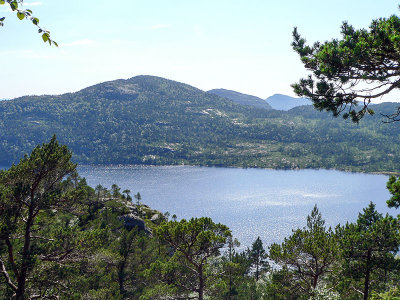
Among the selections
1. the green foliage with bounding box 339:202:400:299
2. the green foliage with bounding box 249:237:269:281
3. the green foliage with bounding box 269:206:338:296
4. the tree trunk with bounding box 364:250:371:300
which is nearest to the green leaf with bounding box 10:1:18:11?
the green foliage with bounding box 339:202:400:299

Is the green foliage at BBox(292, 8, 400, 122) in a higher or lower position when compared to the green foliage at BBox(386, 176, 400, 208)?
higher

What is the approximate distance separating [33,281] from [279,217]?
396ft

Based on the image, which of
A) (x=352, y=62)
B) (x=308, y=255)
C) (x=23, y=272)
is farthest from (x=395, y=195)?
(x=23, y=272)

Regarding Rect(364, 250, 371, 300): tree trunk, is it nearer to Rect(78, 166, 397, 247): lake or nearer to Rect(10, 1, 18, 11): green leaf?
Rect(10, 1, 18, 11): green leaf

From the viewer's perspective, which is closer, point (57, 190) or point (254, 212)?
point (57, 190)

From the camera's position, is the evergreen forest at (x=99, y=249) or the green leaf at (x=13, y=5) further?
the evergreen forest at (x=99, y=249)

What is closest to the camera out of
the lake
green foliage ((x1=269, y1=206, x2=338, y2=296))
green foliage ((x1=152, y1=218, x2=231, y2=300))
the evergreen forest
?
the evergreen forest

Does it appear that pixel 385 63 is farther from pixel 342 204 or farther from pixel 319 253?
pixel 342 204

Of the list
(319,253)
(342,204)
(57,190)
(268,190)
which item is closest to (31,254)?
(57,190)

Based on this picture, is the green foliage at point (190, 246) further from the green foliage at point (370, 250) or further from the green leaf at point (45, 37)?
the green leaf at point (45, 37)

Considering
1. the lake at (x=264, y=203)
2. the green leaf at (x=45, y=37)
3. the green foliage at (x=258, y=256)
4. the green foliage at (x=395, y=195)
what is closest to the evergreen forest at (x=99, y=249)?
the green foliage at (x=395, y=195)

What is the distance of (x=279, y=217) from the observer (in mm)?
126625

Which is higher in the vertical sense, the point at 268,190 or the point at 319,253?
the point at 319,253

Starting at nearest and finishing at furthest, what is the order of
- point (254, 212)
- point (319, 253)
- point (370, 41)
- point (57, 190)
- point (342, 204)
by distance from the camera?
point (370, 41) → point (57, 190) → point (319, 253) → point (254, 212) → point (342, 204)
